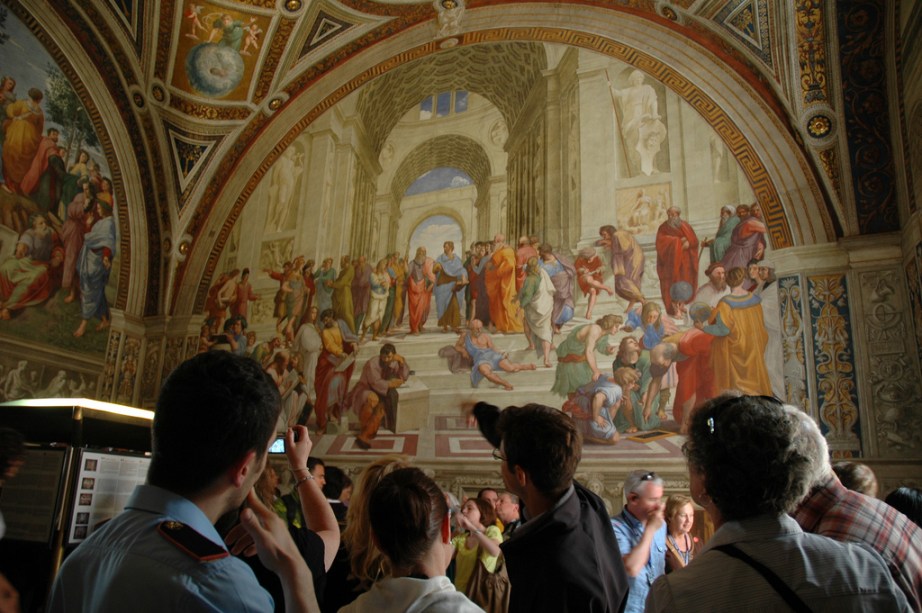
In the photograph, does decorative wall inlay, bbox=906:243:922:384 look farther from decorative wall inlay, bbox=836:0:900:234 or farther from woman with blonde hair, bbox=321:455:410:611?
woman with blonde hair, bbox=321:455:410:611

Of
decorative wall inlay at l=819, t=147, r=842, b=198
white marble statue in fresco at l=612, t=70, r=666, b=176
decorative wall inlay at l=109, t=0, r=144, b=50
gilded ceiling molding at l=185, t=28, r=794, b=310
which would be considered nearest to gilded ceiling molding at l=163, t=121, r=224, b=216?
gilded ceiling molding at l=185, t=28, r=794, b=310

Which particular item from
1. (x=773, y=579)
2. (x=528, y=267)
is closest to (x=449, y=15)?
(x=528, y=267)

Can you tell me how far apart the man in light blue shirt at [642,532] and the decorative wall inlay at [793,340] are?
4.91m

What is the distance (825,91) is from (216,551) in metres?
9.15

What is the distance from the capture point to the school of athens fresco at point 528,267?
8188 mm

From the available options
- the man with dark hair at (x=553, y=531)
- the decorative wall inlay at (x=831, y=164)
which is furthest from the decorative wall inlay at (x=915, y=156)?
the man with dark hair at (x=553, y=531)

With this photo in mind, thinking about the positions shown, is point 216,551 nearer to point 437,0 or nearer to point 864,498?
point 864,498

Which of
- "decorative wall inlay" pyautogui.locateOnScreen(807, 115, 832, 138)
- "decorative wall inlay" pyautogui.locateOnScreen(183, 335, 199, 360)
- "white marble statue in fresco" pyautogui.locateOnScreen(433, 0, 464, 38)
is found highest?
"white marble statue in fresco" pyautogui.locateOnScreen(433, 0, 464, 38)

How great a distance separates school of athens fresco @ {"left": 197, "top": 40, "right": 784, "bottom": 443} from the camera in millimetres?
8188

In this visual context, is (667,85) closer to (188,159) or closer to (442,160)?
(442,160)

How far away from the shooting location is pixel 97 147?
10.3 meters

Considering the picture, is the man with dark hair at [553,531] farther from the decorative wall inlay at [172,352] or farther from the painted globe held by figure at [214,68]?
the painted globe held by figure at [214,68]

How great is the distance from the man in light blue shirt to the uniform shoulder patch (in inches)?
91.2

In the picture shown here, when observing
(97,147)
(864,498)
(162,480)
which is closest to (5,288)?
(97,147)
